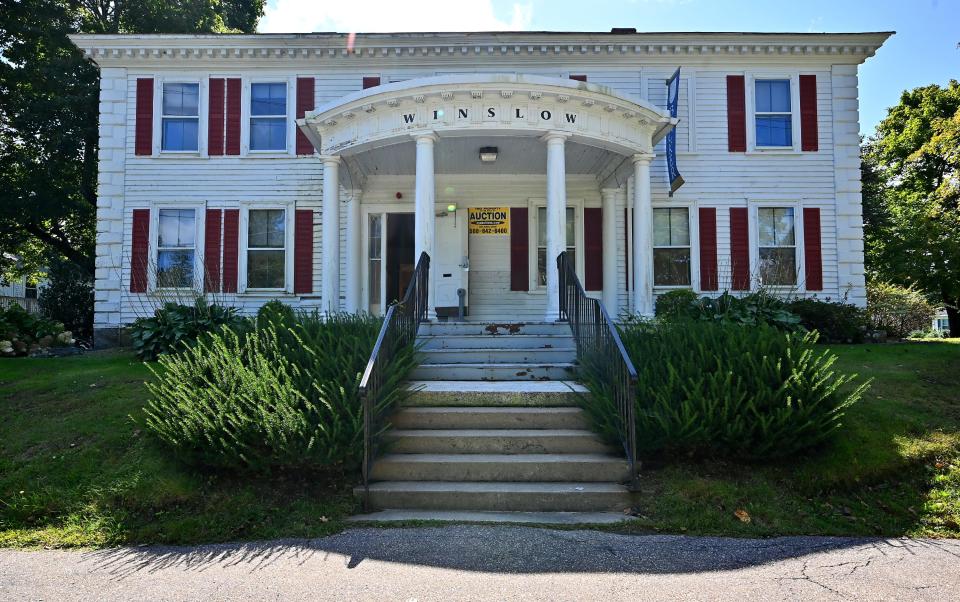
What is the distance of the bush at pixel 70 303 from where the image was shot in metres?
17.5

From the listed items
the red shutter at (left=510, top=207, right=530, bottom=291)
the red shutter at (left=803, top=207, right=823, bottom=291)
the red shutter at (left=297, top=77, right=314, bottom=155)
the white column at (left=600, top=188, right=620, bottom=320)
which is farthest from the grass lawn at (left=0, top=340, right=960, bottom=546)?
the red shutter at (left=297, top=77, right=314, bottom=155)

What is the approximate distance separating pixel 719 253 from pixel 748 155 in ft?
7.02

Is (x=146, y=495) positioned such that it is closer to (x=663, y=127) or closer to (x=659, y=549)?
(x=659, y=549)

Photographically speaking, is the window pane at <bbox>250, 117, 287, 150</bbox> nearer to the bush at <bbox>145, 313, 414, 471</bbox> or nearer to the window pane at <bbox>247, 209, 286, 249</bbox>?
the window pane at <bbox>247, 209, 286, 249</bbox>

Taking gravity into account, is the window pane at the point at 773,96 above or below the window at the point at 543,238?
above

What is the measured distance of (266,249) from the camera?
12.7 m

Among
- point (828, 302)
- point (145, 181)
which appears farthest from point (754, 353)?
point (145, 181)

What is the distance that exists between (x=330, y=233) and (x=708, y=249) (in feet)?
24.7

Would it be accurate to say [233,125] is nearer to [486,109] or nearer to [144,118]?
[144,118]

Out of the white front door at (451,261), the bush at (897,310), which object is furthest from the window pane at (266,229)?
the bush at (897,310)

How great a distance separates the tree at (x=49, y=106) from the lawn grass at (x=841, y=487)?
19.1 m

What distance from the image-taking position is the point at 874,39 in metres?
12.4

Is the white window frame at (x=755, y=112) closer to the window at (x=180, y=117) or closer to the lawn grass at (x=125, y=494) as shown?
the lawn grass at (x=125, y=494)

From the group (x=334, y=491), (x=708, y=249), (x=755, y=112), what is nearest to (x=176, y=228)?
(x=334, y=491)
